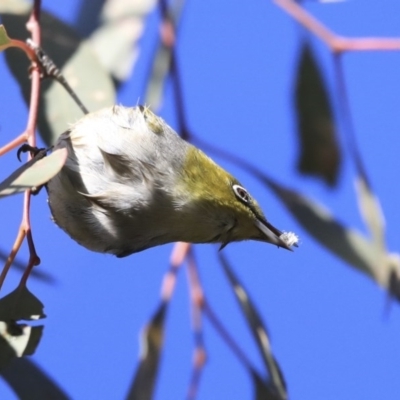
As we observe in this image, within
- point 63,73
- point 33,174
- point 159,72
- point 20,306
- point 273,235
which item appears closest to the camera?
point 33,174

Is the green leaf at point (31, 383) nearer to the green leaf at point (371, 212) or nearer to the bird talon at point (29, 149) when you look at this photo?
the bird talon at point (29, 149)

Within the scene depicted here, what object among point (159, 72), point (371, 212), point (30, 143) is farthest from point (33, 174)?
point (159, 72)

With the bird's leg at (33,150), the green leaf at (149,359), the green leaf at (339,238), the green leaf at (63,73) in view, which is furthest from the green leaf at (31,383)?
the green leaf at (339,238)

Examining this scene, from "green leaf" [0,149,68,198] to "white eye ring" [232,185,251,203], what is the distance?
0.44 meters

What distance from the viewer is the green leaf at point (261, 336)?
1772mm

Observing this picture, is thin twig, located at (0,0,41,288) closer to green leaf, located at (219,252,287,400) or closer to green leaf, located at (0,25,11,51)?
green leaf, located at (0,25,11,51)

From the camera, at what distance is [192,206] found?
62.6 inches

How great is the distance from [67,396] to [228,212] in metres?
0.42

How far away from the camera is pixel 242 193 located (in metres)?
1.69

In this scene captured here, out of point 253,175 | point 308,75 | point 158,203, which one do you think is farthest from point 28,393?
point 308,75

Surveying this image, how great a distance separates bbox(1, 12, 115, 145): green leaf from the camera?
184cm

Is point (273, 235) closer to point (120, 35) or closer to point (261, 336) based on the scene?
point (261, 336)

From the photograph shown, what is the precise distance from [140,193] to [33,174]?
0.29 m

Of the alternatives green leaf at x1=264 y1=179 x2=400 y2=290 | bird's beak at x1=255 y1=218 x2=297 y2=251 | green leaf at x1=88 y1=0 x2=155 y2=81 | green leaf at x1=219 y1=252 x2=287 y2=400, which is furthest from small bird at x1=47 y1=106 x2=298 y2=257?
green leaf at x1=88 y1=0 x2=155 y2=81
